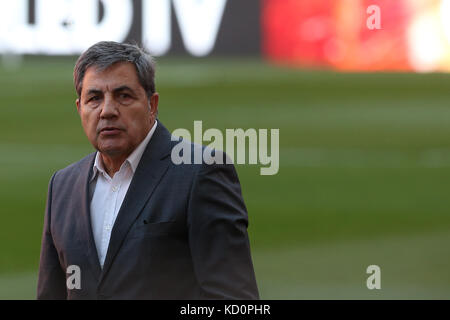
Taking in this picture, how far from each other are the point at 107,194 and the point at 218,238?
32 cm

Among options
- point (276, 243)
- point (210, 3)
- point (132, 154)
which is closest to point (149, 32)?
point (210, 3)

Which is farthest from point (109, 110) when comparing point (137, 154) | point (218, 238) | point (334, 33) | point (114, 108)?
point (334, 33)

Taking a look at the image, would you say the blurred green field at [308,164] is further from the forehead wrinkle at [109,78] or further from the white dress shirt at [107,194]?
the forehead wrinkle at [109,78]

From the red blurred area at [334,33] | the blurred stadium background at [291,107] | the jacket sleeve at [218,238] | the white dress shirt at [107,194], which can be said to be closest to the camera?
the jacket sleeve at [218,238]

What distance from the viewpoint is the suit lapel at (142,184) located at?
1796 millimetres

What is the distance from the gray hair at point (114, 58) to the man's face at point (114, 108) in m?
0.01

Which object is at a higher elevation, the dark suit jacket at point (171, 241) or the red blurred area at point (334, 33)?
the red blurred area at point (334, 33)

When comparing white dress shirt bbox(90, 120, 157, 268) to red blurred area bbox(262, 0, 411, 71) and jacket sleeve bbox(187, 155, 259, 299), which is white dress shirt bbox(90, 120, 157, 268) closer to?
jacket sleeve bbox(187, 155, 259, 299)

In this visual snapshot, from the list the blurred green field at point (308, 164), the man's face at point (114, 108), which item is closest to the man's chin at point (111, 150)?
the man's face at point (114, 108)

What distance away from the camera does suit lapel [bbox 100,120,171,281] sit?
1796mm

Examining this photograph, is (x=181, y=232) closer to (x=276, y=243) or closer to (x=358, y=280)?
(x=358, y=280)

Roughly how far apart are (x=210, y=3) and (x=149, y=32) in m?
0.62

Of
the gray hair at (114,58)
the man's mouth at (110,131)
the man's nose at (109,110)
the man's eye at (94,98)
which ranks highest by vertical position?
the gray hair at (114,58)

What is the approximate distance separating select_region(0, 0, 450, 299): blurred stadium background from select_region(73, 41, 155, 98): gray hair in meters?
3.73
